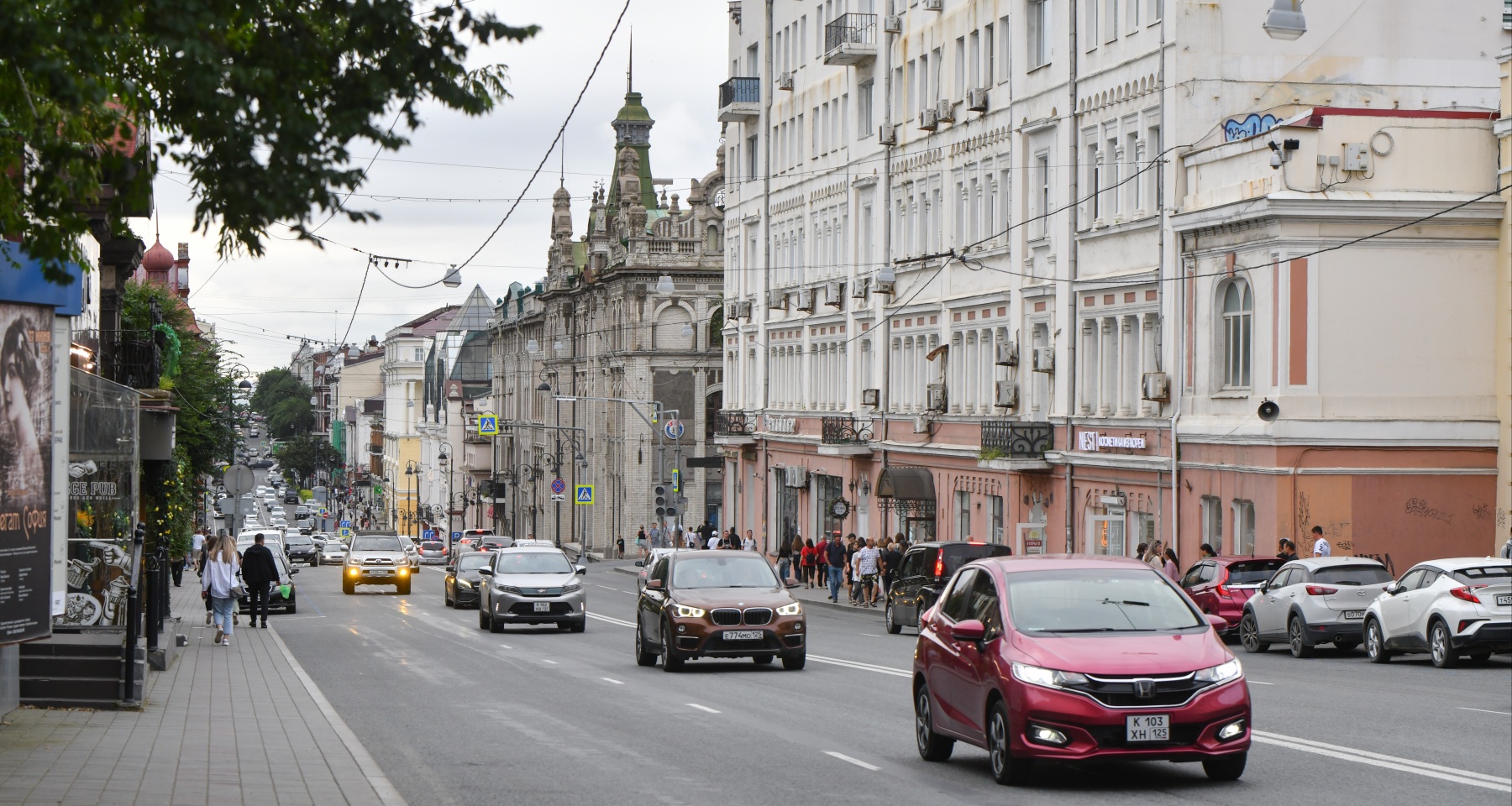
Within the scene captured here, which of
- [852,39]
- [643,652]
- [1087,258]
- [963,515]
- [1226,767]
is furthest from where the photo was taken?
[852,39]

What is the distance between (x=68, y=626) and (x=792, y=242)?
153 ft

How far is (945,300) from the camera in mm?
51250

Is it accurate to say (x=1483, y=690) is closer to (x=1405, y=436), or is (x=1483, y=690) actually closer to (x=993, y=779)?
(x=993, y=779)

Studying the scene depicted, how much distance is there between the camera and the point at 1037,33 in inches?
1796

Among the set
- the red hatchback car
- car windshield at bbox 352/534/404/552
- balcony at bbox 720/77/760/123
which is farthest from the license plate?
balcony at bbox 720/77/760/123

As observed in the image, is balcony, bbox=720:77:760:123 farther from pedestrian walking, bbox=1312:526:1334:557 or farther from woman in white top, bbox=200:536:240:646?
woman in white top, bbox=200:536:240:646

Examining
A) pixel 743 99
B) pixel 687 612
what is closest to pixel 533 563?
pixel 687 612

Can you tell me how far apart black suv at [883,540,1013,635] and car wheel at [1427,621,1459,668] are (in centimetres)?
1109

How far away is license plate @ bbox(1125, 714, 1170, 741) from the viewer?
1213 centimetres

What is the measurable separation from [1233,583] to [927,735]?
56.7ft

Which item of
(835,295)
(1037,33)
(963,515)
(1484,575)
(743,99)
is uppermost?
(743,99)

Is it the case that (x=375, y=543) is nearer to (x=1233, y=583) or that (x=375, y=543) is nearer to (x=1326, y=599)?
(x=1233, y=583)

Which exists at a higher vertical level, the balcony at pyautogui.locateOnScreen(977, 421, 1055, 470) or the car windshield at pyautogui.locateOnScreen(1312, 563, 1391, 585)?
the balcony at pyautogui.locateOnScreen(977, 421, 1055, 470)

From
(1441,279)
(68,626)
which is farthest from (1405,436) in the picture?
(68,626)
